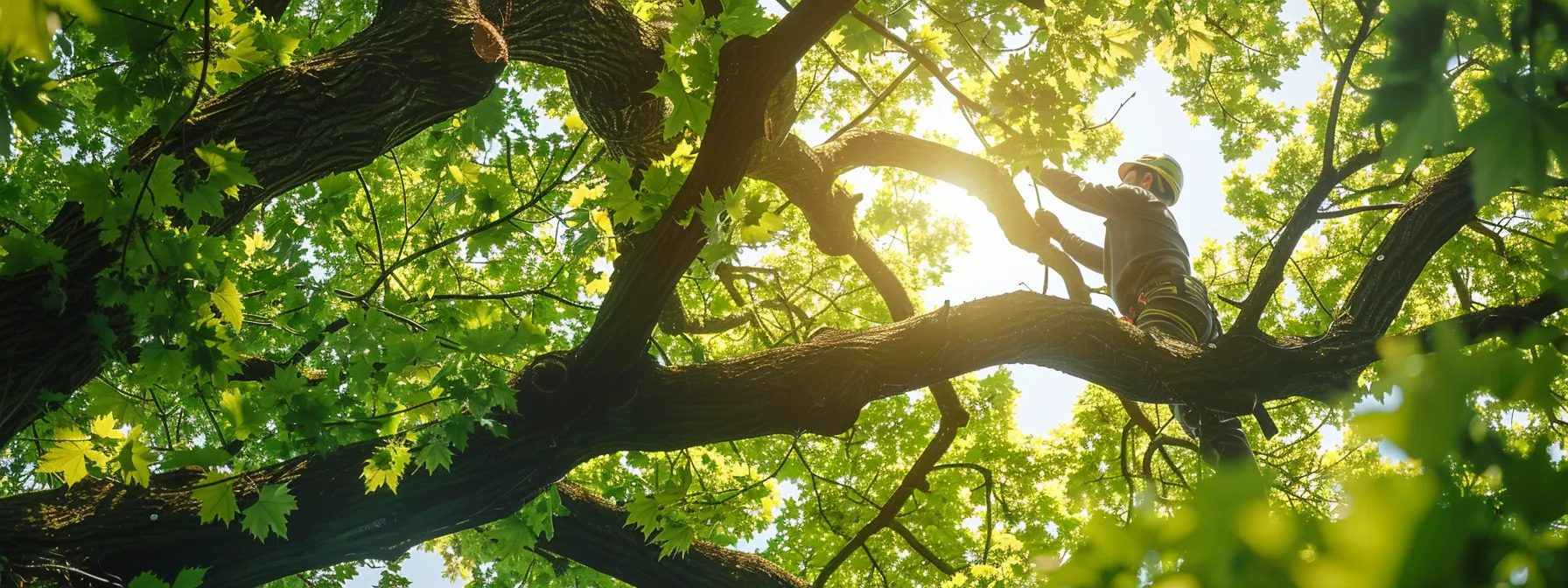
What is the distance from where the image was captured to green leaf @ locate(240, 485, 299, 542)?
279 centimetres

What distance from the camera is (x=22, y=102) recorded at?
58.3 inches

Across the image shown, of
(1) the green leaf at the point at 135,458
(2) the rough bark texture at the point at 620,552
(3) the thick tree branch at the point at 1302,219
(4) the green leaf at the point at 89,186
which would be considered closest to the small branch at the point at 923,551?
(2) the rough bark texture at the point at 620,552

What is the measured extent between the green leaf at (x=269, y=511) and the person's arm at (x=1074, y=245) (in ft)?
15.5

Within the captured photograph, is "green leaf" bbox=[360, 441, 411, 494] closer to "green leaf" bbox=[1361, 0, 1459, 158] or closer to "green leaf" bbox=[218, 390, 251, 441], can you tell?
"green leaf" bbox=[218, 390, 251, 441]

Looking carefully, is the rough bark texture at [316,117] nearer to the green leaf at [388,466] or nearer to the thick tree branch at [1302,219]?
the green leaf at [388,466]

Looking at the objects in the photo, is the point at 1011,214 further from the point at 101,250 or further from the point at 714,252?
the point at 101,250

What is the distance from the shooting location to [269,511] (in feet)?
9.27

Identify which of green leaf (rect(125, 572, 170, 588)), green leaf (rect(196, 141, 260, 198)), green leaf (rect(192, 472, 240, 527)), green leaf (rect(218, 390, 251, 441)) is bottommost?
green leaf (rect(125, 572, 170, 588))

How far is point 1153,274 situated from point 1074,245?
1.05m

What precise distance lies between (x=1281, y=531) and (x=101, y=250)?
10.8 ft

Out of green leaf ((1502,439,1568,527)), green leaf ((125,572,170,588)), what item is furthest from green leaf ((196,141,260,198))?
green leaf ((1502,439,1568,527))

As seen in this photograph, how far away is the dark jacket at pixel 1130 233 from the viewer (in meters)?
4.88

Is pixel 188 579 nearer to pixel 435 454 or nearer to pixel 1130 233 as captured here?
pixel 435 454

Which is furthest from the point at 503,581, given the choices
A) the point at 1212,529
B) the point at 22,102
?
the point at 1212,529
